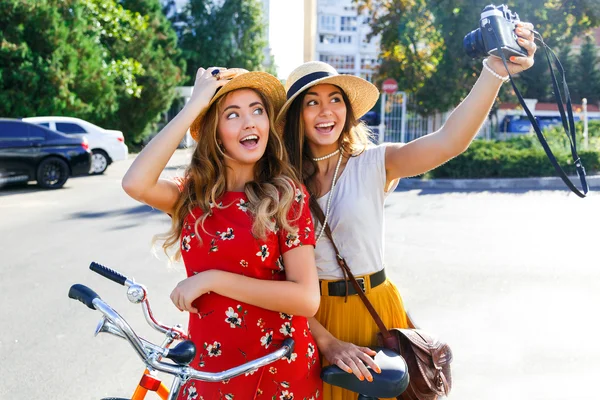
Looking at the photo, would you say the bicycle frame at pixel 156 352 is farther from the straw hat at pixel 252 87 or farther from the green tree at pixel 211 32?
the green tree at pixel 211 32

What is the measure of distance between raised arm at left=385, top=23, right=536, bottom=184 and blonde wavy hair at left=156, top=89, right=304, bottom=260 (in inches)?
17.9

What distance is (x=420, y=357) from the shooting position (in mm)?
2229

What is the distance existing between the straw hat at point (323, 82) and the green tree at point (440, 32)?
18.1 metres

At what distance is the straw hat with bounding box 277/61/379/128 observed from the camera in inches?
96.0

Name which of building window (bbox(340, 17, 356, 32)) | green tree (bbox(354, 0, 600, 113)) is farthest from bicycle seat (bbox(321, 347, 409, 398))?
building window (bbox(340, 17, 356, 32))

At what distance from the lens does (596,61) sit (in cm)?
4822

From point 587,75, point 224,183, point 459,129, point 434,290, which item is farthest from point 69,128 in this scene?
point 587,75

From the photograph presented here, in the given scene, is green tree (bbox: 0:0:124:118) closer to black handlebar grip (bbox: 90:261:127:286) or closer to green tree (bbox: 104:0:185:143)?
green tree (bbox: 104:0:185:143)

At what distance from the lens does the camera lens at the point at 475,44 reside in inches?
84.5

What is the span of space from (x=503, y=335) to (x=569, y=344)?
47 cm

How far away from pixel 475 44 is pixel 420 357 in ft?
3.43

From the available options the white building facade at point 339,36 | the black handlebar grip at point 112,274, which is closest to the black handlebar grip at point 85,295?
the black handlebar grip at point 112,274

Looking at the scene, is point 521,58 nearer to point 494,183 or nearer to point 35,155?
point 494,183

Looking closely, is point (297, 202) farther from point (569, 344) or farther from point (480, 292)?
point (480, 292)
